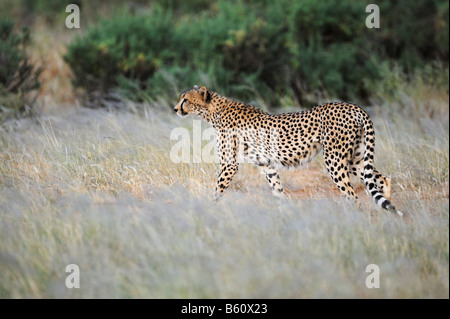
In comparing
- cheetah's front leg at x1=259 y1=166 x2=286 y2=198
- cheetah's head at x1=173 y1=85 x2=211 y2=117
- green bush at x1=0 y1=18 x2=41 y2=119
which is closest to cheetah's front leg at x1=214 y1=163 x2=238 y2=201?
cheetah's front leg at x1=259 y1=166 x2=286 y2=198

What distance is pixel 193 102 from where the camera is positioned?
18.6ft

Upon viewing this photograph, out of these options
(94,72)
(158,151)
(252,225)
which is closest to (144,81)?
(94,72)

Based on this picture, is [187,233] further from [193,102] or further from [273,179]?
[193,102]

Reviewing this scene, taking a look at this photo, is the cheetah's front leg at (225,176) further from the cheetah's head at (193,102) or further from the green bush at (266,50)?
the green bush at (266,50)

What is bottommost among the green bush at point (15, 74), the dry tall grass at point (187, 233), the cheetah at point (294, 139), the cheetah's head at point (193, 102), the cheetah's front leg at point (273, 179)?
the dry tall grass at point (187, 233)

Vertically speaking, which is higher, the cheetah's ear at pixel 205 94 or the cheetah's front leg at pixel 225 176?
the cheetah's ear at pixel 205 94

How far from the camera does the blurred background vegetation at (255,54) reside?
9.13 meters

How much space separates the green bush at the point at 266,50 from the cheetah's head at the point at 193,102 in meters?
2.84

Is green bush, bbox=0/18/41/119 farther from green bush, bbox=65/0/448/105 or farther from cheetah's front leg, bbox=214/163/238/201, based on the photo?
cheetah's front leg, bbox=214/163/238/201

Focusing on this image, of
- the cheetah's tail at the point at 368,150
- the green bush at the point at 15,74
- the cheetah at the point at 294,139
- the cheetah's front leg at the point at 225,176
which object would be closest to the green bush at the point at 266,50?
the green bush at the point at 15,74

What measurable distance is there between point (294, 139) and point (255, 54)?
17.3 ft

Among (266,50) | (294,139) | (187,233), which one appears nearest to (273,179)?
(294,139)

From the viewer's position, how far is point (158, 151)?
6.04m

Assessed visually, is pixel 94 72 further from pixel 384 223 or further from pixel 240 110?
pixel 384 223
